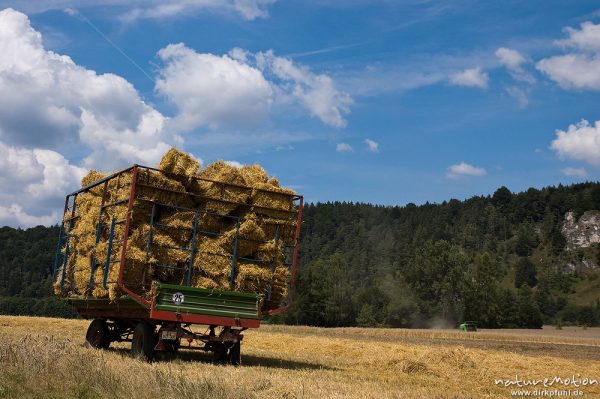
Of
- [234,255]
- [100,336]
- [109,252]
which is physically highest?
[234,255]

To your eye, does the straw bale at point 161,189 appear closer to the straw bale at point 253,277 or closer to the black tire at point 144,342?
the straw bale at point 253,277

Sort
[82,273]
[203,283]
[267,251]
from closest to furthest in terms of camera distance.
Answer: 1. [203,283]
2. [267,251]
3. [82,273]

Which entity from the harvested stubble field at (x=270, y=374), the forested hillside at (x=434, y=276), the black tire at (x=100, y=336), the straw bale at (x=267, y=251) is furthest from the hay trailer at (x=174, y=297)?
the forested hillside at (x=434, y=276)

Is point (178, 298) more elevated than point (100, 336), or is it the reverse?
point (178, 298)

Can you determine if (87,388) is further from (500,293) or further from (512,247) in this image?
(512,247)

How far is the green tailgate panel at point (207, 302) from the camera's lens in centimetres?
1311

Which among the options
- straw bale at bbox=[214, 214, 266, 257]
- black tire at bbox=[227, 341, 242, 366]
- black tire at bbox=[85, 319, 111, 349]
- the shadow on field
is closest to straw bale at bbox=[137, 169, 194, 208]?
straw bale at bbox=[214, 214, 266, 257]

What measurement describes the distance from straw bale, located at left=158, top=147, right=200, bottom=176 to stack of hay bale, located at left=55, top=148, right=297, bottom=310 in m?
0.02

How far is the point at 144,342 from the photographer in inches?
527

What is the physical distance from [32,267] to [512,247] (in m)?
130

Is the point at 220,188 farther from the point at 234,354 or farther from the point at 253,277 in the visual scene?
the point at 234,354

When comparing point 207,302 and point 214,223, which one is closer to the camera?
point 207,302

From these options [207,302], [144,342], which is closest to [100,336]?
[144,342]

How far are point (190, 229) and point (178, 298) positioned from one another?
4.99 feet
